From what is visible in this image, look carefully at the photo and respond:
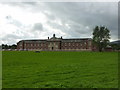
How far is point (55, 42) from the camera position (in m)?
131

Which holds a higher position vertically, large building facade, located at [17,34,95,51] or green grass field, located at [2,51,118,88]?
large building facade, located at [17,34,95,51]

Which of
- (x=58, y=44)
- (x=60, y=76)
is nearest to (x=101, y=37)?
(x=58, y=44)

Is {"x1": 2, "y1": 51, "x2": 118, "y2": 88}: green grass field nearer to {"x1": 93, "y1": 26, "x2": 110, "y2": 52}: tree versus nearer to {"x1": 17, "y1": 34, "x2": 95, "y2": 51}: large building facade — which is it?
{"x1": 93, "y1": 26, "x2": 110, "y2": 52}: tree

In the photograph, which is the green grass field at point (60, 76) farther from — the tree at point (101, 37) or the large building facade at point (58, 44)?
the large building facade at point (58, 44)

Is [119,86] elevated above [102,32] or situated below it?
below

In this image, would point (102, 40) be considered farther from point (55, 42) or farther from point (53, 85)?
point (53, 85)

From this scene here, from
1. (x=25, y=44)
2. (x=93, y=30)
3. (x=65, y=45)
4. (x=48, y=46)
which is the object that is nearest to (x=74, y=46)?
(x=65, y=45)

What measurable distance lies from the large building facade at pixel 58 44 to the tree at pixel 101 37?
144ft

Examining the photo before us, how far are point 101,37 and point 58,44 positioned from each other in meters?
55.0

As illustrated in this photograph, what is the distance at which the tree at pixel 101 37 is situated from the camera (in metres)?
77.9

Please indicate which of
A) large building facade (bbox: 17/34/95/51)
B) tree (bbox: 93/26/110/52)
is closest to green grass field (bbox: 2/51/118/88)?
tree (bbox: 93/26/110/52)

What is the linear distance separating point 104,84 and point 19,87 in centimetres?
357

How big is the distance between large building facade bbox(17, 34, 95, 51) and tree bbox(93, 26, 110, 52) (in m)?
43.8

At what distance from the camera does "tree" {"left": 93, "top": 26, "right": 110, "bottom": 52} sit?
7788 cm
